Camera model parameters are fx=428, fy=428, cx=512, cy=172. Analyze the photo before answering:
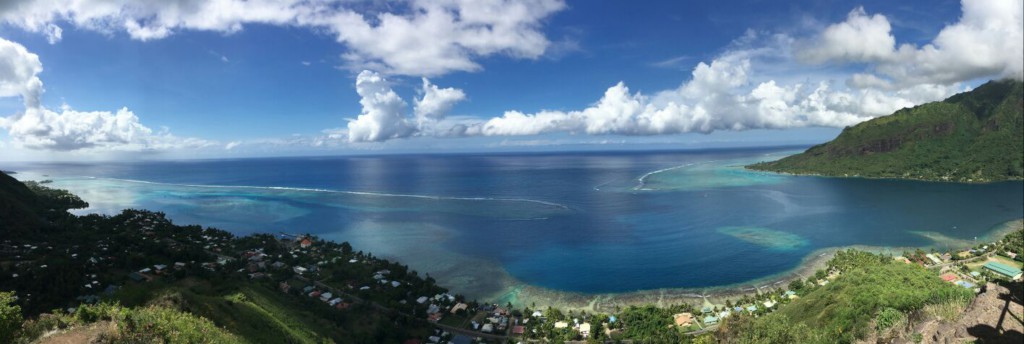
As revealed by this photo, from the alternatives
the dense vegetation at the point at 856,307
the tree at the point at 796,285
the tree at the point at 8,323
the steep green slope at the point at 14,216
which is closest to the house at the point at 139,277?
the tree at the point at 8,323

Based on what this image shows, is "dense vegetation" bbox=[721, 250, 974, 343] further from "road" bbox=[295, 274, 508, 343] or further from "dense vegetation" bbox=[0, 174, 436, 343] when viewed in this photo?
"dense vegetation" bbox=[0, 174, 436, 343]

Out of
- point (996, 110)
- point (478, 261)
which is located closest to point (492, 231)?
point (478, 261)

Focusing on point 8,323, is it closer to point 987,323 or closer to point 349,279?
point 349,279

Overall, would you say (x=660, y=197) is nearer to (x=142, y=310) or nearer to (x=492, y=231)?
(x=492, y=231)

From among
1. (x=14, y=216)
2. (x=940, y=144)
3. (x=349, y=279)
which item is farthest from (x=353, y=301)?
(x=940, y=144)

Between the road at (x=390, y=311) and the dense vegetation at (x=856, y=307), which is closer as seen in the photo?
the dense vegetation at (x=856, y=307)

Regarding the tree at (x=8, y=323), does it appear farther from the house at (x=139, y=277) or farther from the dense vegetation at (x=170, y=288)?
the house at (x=139, y=277)
